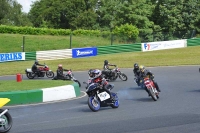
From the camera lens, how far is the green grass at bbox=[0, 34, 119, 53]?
149 ft

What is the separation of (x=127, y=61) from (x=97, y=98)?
23265mm

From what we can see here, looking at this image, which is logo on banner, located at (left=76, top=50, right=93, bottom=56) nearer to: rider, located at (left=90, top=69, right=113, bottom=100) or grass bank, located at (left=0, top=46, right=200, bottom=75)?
grass bank, located at (left=0, top=46, right=200, bottom=75)

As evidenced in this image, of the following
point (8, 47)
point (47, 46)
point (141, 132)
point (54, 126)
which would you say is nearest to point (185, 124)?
point (141, 132)

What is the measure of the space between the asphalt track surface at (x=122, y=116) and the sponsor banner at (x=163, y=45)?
85.3 feet

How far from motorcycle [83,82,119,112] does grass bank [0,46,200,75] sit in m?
18.3

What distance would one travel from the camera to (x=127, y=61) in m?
36.1

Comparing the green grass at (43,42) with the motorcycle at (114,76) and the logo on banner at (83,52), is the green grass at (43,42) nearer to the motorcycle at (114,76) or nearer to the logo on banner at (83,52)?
the logo on banner at (83,52)

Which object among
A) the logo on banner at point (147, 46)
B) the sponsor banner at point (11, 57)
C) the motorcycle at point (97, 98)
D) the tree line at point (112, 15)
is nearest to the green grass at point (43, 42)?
the logo on banner at point (147, 46)

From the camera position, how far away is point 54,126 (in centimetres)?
1016

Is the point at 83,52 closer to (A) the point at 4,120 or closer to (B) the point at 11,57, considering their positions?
(B) the point at 11,57

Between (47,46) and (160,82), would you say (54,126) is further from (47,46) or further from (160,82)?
(47,46)

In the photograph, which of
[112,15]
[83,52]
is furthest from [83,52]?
[112,15]

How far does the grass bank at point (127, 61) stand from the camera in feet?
108

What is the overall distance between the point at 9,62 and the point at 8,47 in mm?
10346
